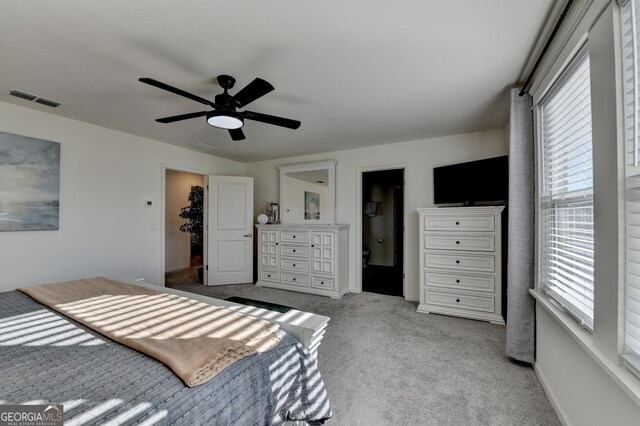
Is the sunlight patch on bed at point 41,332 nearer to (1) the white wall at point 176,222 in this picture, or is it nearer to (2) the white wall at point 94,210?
(2) the white wall at point 94,210

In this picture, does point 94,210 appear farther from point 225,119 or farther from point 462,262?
point 462,262

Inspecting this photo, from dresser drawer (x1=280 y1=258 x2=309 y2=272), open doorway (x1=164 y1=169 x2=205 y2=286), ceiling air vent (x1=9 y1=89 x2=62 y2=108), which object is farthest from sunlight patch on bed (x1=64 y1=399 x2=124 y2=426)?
open doorway (x1=164 y1=169 x2=205 y2=286)

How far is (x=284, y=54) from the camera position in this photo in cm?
183

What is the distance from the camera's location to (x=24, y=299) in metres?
1.67

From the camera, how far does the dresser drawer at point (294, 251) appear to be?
4.18m

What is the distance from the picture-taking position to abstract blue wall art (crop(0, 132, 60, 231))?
2.57 metres

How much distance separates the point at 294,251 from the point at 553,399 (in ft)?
10.8

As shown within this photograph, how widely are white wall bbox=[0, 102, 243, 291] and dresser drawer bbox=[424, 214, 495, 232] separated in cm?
386

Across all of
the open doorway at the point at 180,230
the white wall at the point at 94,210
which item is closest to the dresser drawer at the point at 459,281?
the white wall at the point at 94,210

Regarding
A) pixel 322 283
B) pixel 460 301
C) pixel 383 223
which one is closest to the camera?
pixel 460 301

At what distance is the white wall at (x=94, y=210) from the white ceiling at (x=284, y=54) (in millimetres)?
284

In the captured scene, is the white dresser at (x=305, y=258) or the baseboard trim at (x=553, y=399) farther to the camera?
the white dresser at (x=305, y=258)

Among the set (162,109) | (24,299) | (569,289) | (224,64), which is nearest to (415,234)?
(569,289)

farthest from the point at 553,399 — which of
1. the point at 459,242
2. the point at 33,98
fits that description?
the point at 33,98
